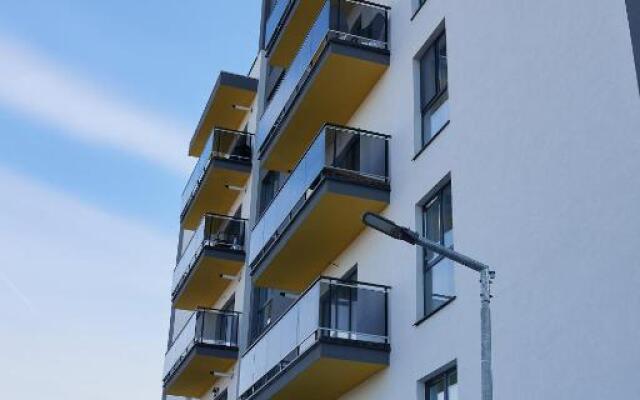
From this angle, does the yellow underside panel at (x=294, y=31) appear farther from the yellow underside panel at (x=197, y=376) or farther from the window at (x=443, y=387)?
the window at (x=443, y=387)

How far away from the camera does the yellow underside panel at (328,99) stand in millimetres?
19047

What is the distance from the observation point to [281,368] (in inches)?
742

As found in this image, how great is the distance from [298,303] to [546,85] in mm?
6709

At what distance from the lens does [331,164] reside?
60.0 feet

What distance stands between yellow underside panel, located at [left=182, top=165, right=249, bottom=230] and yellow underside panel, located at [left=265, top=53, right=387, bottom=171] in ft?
19.1

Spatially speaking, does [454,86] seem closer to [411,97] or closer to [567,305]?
[411,97]

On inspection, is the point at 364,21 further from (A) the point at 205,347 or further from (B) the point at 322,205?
(A) the point at 205,347

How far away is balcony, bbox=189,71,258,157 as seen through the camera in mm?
30484

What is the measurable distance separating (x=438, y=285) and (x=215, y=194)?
15636mm

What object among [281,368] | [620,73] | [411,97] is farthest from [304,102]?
[620,73]

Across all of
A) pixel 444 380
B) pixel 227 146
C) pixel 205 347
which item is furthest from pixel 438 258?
pixel 227 146

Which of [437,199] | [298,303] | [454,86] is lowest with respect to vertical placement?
[298,303]

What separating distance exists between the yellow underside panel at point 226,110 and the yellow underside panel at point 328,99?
7869mm

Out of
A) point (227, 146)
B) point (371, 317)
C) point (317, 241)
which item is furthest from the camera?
point (227, 146)
